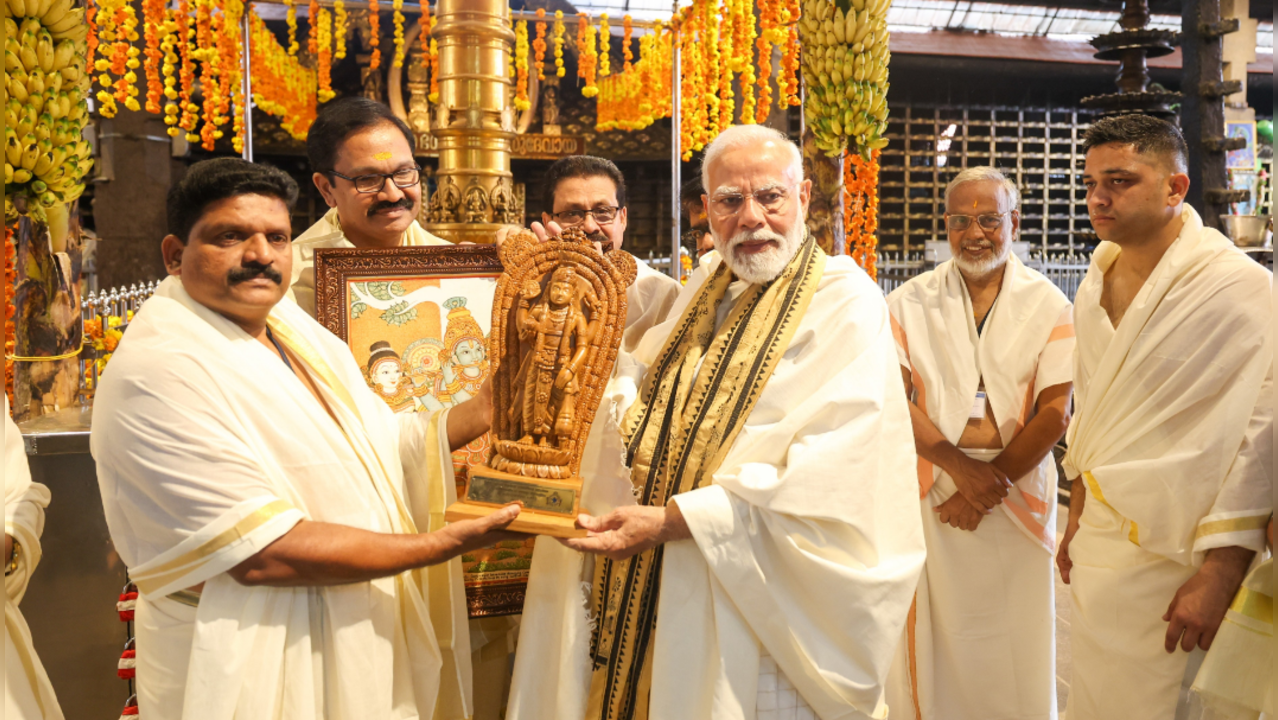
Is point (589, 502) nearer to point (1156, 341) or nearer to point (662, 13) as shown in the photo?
point (1156, 341)

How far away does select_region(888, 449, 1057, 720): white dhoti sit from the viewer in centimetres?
313

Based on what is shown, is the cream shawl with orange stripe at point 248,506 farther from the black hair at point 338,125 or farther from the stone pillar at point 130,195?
the stone pillar at point 130,195

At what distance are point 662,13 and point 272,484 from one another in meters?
12.0

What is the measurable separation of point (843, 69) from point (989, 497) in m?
2.23

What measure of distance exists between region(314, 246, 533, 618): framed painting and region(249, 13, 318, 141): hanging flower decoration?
724 cm

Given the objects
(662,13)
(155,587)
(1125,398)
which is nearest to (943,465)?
(1125,398)

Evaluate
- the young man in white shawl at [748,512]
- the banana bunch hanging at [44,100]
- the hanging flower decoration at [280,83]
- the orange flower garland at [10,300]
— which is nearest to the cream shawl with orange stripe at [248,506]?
the young man in white shawl at [748,512]

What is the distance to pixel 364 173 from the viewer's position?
2.59m

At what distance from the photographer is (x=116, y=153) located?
37.2 ft

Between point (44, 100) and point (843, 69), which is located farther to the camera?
point (843, 69)

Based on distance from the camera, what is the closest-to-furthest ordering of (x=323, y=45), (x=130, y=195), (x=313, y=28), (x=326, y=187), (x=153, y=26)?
(x=326, y=187) → (x=153, y=26) → (x=323, y=45) → (x=313, y=28) → (x=130, y=195)

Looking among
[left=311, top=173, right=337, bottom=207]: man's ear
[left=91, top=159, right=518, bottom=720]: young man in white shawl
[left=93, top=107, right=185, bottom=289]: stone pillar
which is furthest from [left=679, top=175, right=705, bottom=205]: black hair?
[left=93, top=107, right=185, bottom=289]: stone pillar

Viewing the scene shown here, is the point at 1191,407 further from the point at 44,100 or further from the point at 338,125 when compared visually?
the point at 44,100

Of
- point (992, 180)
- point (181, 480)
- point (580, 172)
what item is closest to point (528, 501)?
point (181, 480)
